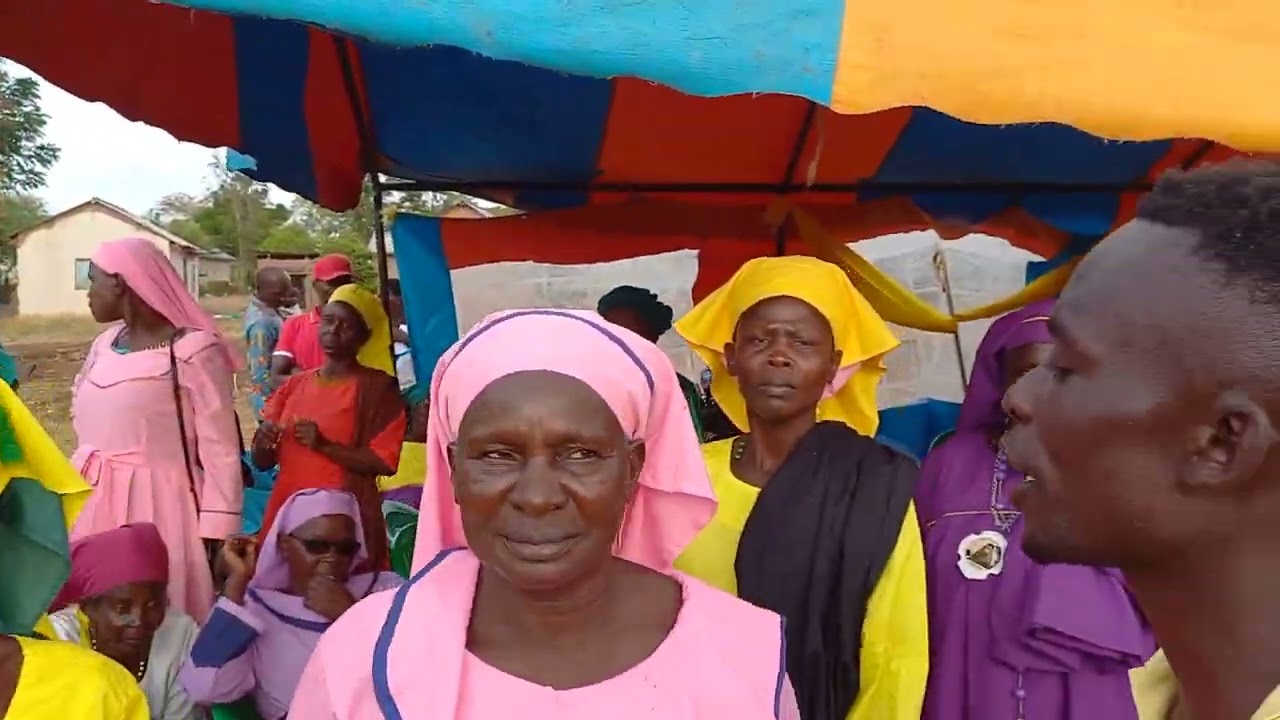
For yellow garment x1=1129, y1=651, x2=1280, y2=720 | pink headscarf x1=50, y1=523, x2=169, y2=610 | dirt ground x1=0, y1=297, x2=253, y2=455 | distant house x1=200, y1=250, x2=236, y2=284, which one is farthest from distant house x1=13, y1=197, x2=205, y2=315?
yellow garment x1=1129, y1=651, x2=1280, y2=720

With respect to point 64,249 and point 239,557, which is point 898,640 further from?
point 64,249

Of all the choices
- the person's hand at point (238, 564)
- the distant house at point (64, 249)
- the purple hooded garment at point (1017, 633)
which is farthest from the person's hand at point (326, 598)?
the distant house at point (64, 249)

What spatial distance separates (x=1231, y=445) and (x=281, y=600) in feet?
8.77

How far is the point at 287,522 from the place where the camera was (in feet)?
10.3

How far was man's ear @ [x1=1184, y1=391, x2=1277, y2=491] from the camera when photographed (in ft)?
2.72

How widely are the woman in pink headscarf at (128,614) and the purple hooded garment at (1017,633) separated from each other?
1985mm

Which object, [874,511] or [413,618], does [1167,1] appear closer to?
[874,511]

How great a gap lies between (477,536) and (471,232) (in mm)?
2584

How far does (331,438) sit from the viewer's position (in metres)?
4.15

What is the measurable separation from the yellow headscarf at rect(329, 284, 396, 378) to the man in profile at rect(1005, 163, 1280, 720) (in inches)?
146

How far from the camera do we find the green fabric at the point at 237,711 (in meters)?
2.83

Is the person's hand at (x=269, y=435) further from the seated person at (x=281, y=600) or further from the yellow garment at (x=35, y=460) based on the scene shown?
the yellow garment at (x=35, y=460)

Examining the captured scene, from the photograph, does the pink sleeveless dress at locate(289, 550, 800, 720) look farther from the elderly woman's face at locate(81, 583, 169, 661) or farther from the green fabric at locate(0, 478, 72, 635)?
the elderly woman's face at locate(81, 583, 169, 661)

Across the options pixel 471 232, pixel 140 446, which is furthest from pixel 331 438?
pixel 471 232
